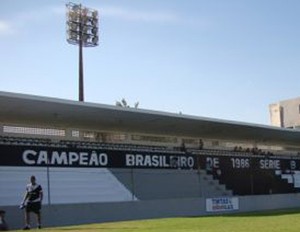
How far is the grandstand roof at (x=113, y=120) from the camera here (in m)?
27.5

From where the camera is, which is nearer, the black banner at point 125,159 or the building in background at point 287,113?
the black banner at point 125,159

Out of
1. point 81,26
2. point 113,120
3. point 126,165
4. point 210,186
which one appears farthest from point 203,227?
point 81,26

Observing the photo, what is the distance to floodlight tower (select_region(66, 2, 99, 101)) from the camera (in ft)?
185

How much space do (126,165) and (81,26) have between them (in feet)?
90.0

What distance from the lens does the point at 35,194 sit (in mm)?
19188

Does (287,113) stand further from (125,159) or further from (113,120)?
(125,159)

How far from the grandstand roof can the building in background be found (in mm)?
19980

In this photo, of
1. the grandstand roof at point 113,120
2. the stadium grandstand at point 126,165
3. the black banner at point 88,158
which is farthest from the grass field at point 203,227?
the grandstand roof at point 113,120

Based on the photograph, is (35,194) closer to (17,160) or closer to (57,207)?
(57,207)

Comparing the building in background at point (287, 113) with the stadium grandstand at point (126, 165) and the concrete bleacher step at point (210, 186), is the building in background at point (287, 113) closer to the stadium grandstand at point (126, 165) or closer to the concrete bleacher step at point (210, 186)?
the stadium grandstand at point (126, 165)

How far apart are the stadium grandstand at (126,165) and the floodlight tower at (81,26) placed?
19586 mm

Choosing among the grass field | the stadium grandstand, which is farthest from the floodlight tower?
the grass field

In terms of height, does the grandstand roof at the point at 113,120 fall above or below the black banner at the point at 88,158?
above

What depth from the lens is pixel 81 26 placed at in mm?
56938
